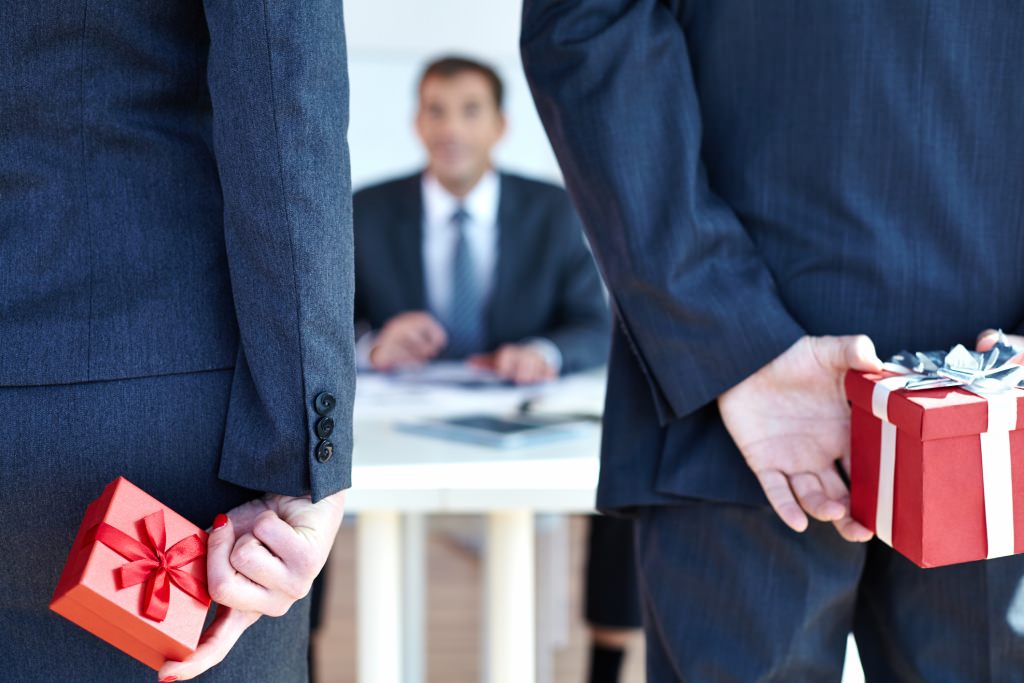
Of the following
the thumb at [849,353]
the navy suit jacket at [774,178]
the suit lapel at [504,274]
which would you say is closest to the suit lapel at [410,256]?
the suit lapel at [504,274]

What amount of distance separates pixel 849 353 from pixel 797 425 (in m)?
0.09

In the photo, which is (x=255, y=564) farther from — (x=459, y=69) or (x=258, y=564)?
(x=459, y=69)

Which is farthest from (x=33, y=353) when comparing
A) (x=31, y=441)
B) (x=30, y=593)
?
(x=30, y=593)

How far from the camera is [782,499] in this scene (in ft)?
2.85

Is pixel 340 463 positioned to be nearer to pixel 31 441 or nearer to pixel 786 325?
pixel 31 441

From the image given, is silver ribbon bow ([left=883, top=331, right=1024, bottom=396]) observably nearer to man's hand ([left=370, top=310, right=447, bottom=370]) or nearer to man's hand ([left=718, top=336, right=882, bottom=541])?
man's hand ([left=718, top=336, right=882, bottom=541])

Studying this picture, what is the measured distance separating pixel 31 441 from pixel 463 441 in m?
0.95

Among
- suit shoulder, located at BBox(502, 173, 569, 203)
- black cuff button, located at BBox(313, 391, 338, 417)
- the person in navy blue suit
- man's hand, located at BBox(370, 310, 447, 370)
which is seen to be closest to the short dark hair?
suit shoulder, located at BBox(502, 173, 569, 203)

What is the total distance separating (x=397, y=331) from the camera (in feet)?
9.39

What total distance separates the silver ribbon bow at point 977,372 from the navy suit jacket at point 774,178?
8 cm

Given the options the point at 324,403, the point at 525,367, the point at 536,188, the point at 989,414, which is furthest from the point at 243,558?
the point at 536,188

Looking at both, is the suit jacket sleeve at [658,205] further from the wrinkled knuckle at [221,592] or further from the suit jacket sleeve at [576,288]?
the suit jacket sleeve at [576,288]

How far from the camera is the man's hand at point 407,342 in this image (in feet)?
9.25

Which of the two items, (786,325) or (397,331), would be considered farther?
(397,331)
